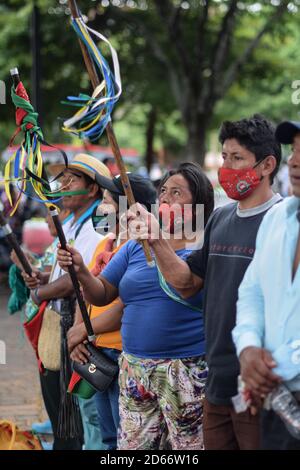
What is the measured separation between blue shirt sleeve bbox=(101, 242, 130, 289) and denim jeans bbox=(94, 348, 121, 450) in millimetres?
451

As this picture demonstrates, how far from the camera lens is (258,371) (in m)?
2.74

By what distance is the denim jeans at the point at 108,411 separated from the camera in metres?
4.34

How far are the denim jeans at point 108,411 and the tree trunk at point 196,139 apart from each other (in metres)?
9.02

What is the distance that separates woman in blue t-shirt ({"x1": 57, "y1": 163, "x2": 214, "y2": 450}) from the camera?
12.4 feet

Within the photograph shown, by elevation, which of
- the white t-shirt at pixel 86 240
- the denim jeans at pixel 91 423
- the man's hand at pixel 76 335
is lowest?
the denim jeans at pixel 91 423

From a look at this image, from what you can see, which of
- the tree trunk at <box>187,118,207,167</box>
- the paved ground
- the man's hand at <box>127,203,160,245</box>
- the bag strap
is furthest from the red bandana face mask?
the tree trunk at <box>187,118,207,167</box>

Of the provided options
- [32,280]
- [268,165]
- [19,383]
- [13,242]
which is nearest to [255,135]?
[268,165]

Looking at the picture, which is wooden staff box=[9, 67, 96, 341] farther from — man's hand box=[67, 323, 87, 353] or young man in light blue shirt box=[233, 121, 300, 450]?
young man in light blue shirt box=[233, 121, 300, 450]

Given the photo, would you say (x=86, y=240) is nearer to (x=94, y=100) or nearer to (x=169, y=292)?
(x=169, y=292)

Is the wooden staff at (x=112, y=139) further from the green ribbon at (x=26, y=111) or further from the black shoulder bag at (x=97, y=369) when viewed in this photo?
the black shoulder bag at (x=97, y=369)

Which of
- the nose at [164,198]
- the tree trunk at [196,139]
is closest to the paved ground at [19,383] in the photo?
the nose at [164,198]

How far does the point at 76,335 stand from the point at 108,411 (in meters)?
0.49

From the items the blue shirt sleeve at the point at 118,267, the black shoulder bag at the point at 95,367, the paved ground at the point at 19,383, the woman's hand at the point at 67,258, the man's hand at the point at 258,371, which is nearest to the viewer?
the man's hand at the point at 258,371

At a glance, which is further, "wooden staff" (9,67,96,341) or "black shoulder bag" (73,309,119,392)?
"black shoulder bag" (73,309,119,392)
